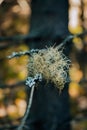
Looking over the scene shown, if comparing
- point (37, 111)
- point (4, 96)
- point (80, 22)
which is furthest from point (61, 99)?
point (80, 22)

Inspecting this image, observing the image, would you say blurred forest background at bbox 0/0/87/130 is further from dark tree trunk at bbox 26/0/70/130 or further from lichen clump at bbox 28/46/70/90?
lichen clump at bbox 28/46/70/90

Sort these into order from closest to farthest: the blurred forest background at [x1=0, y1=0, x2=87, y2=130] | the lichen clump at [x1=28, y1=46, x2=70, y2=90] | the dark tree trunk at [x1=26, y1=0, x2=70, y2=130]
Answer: the lichen clump at [x1=28, y1=46, x2=70, y2=90] → the dark tree trunk at [x1=26, y1=0, x2=70, y2=130] → the blurred forest background at [x1=0, y1=0, x2=87, y2=130]

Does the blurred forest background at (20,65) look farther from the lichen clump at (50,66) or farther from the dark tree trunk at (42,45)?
the lichen clump at (50,66)

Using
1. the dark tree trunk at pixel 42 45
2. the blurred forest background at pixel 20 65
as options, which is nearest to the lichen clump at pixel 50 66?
the dark tree trunk at pixel 42 45

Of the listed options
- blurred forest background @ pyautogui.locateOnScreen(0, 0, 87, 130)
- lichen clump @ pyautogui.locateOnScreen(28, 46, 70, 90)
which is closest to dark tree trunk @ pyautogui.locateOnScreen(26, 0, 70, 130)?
blurred forest background @ pyautogui.locateOnScreen(0, 0, 87, 130)

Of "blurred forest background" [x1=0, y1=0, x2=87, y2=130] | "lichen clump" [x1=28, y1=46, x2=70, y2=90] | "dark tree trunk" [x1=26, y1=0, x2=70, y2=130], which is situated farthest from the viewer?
"blurred forest background" [x1=0, y1=0, x2=87, y2=130]

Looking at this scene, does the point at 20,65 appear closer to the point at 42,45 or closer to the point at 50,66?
the point at 42,45

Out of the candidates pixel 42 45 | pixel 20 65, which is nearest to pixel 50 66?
pixel 42 45
